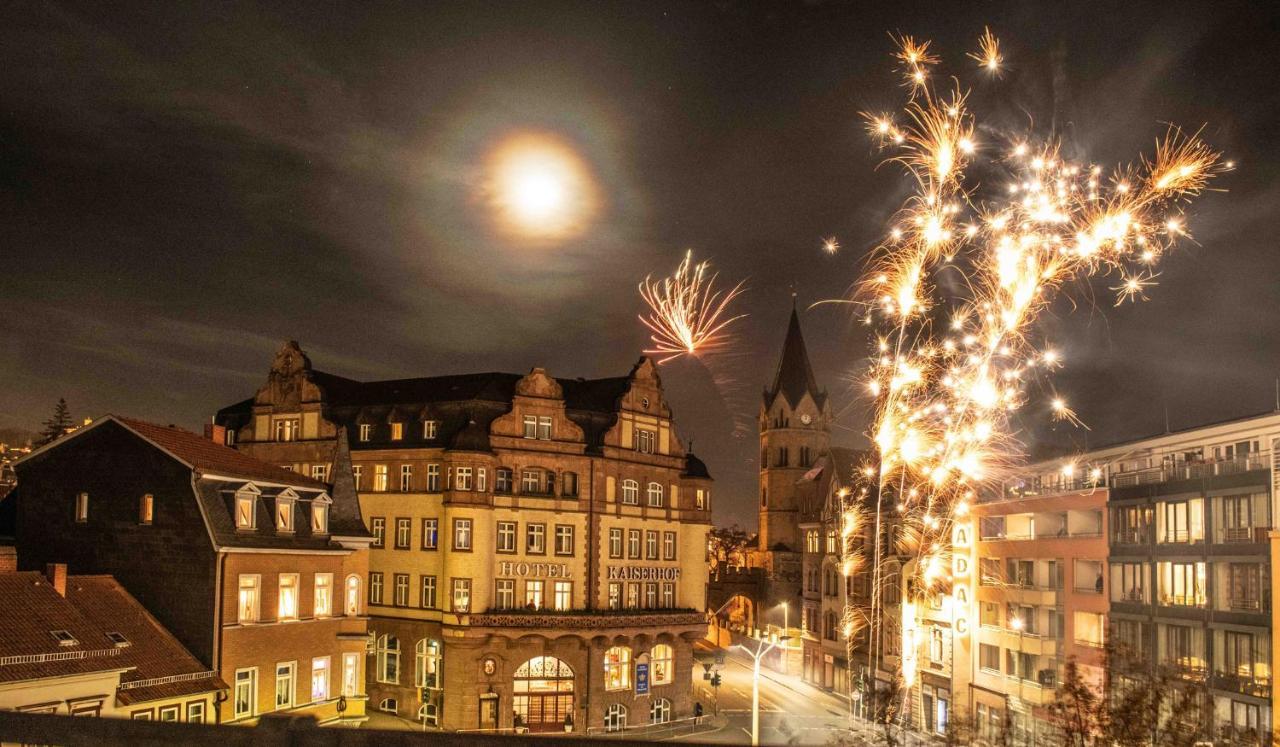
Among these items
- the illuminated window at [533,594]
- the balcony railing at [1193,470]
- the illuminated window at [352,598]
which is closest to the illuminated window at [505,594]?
the illuminated window at [533,594]

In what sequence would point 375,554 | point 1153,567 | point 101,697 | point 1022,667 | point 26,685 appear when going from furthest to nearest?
point 375,554, point 1022,667, point 1153,567, point 101,697, point 26,685

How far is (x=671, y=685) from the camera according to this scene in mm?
64625

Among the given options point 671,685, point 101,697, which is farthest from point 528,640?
point 101,697

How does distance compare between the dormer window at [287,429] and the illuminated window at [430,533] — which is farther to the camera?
the dormer window at [287,429]

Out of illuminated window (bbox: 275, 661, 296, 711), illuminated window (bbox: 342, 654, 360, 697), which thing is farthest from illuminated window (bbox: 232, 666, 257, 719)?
illuminated window (bbox: 342, 654, 360, 697)

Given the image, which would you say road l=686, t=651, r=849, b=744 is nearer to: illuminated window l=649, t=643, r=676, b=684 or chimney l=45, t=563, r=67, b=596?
illuminated window l=649, t=643, r=676, b=684

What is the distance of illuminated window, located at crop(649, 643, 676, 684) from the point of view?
63969mm

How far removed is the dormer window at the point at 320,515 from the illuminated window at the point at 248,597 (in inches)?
198

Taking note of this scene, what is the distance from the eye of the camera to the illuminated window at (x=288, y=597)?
134 ft

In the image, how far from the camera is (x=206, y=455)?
41.2 m

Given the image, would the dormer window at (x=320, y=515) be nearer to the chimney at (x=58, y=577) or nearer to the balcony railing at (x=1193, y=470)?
the chimney at (x=58, y=577)

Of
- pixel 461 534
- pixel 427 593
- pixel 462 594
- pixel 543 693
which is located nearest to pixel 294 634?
pixel 462 594

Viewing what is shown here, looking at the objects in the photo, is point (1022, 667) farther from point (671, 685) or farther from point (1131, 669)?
point (1131, 669)

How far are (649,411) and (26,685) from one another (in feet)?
137
